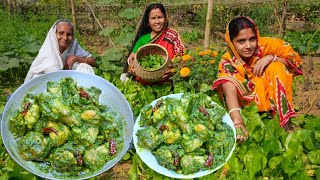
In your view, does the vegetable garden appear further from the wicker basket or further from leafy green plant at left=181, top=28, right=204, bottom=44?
the wicker basket

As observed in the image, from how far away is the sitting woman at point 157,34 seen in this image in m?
3.39

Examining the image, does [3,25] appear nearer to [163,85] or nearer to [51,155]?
[163,85]

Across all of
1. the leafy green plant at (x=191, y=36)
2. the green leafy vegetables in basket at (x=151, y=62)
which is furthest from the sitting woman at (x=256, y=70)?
the leafy green plant at (x=191, y=36)

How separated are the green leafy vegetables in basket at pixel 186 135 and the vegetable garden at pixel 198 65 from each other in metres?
0.16

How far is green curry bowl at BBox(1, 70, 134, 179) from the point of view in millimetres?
1938

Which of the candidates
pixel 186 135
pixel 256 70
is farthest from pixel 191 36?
pixel 186 135

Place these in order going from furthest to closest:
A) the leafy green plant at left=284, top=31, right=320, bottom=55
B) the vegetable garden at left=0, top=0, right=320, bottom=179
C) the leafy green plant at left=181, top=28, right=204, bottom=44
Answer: the leafy green plant at left=181, top=28, right=204, bottom=44, the leafy green plant at left=284, top=31, right=320, bottom=55, the vegetable garden at left=0, top=0, right=320, bottom=179

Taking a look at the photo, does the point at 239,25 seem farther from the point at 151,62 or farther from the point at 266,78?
the point at 151,62

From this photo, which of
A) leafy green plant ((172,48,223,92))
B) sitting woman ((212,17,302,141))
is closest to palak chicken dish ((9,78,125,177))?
sitting woman ((212,17,302,141))

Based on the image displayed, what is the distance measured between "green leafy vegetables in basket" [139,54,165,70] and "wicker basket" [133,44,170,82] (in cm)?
4

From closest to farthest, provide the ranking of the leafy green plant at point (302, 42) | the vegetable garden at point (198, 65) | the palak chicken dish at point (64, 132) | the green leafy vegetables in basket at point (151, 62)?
the palak chicken dish at point (64, 132)
the vegetable garden at point (198, 65)
the green leafy vegetables in basket at point (151, 62)
the leafy green plant at point (302, 42)

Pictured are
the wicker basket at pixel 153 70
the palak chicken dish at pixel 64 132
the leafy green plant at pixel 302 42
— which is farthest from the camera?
the leafy green plant at pixel 302 42

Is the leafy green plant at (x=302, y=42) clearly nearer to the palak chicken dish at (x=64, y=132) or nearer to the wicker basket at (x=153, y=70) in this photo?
the wicker basket at (x=153, y=70)

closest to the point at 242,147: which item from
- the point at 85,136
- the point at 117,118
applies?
the point at 117,118
